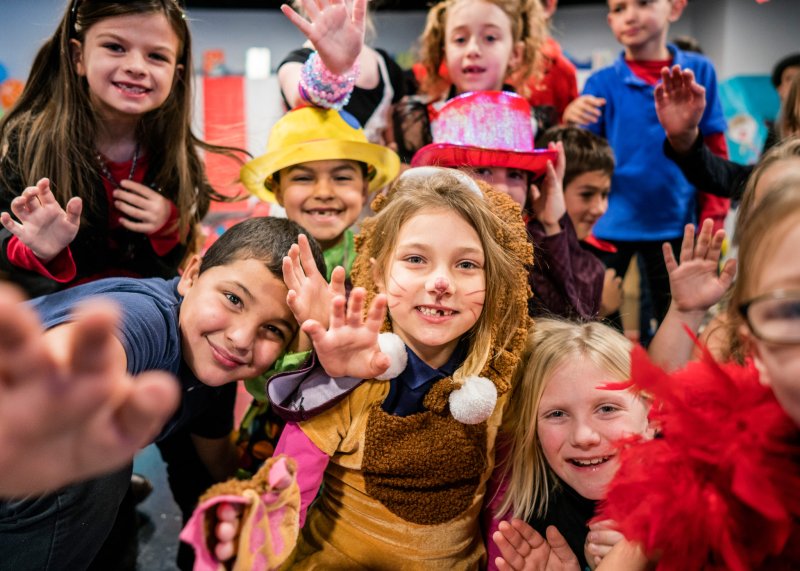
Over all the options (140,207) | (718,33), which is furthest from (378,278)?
(718,33)

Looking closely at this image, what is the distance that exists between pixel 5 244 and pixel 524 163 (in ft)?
4.38

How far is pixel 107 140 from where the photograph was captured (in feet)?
6.50

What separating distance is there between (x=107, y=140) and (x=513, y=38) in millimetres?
1292

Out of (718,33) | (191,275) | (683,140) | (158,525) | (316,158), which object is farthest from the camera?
(718,33)

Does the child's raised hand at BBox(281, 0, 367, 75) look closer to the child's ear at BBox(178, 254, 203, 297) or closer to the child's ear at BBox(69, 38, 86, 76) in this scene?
the child's ear at BBox(69, 38, 86, 76)

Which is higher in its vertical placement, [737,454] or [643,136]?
[643,136]

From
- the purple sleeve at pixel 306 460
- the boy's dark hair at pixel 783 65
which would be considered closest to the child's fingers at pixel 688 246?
the purple sleeve at pixel 306 460

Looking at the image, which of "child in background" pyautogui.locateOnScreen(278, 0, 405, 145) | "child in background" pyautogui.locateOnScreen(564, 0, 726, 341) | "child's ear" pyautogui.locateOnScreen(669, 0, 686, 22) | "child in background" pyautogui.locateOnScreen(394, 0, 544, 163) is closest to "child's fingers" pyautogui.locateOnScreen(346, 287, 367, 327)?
"child in background" pyautogui.locateOnScreen(278, 0, 405, 145)

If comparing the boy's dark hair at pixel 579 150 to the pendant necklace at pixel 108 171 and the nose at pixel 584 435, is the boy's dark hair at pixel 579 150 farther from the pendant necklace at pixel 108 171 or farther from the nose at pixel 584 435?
the pendant necklace at pixel 108 171

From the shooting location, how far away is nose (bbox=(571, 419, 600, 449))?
1.47 m

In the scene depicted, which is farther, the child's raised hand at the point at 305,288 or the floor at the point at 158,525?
the floor at the point at 158,525

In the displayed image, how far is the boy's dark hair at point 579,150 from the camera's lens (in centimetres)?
238

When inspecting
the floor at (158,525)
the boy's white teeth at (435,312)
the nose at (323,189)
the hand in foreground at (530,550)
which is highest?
the nose at (323,189)

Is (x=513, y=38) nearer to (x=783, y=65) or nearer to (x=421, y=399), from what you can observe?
(x=421, y=399)
